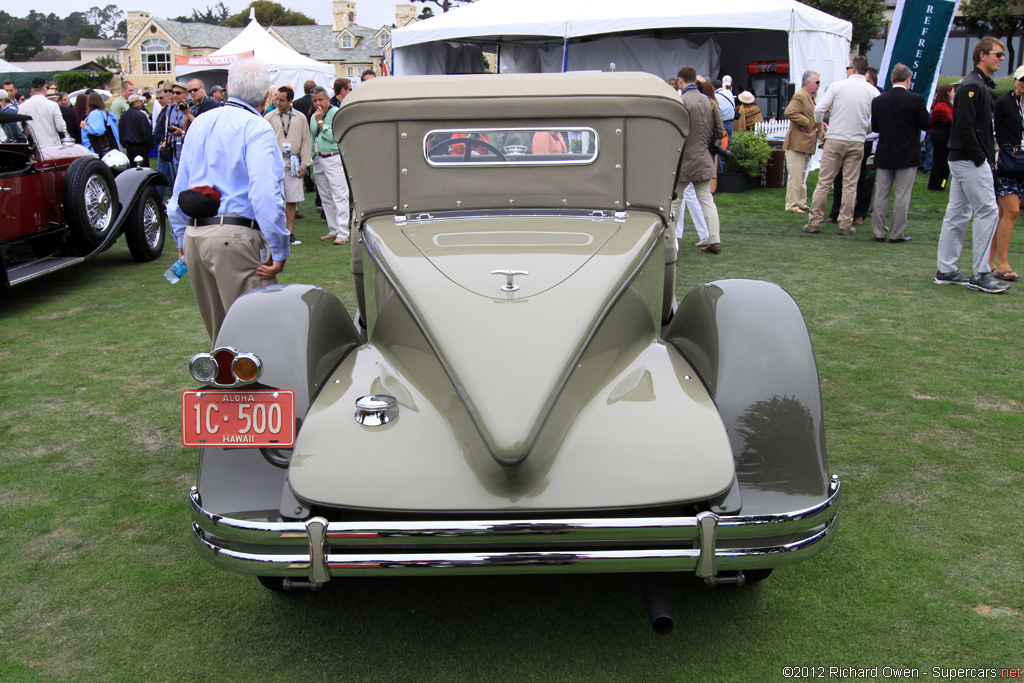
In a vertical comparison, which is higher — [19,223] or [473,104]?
[473,104]

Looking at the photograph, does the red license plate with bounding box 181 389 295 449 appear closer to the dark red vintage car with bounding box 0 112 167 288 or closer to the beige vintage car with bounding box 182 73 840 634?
the beige vintage car with bounding box 182 73 840 634

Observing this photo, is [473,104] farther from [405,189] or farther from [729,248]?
[729,248]

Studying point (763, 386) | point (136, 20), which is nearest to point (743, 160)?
point (763, 386)

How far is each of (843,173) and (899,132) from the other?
1171 mm

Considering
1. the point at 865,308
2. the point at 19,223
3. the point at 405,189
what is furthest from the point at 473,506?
the point at 19,223

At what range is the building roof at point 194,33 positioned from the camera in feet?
249

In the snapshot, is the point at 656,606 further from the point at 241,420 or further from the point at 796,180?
the point at 796,180

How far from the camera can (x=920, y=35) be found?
40.5 ft

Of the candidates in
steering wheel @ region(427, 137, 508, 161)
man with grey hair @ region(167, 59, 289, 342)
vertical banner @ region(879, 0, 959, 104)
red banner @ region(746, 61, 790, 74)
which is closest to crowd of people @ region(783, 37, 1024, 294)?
vertical banner @ region(879, 0, 959, 104)

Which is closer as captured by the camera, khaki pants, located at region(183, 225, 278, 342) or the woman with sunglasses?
khaki pants, located at region(183, 225, 278, 342)

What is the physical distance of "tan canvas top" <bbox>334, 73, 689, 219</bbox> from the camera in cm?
346

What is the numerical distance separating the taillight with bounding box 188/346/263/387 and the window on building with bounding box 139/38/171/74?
8603 centimetres

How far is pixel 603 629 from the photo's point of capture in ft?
8.97

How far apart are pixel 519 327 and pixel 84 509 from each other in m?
2.35
